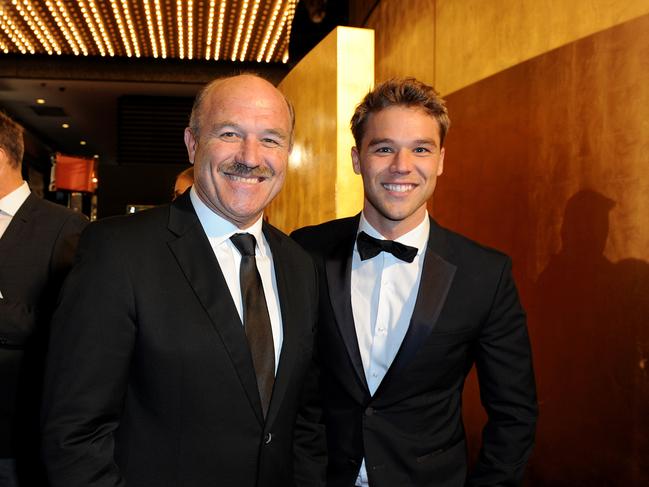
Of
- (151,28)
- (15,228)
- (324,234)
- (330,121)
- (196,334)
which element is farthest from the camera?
(151,28)

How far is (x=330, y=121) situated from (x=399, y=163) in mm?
1682

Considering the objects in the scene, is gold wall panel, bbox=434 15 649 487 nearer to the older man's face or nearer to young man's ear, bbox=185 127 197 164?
the older man's face

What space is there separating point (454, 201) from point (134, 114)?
9.77 meters

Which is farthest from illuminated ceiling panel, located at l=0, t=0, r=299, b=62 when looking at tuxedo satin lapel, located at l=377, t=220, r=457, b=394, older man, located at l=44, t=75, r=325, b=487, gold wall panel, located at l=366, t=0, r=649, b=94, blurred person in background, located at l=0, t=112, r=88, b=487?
older man, located at l=44, t=75, r=325, b=487

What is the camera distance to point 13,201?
269 cm

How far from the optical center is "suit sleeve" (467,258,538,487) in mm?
1822

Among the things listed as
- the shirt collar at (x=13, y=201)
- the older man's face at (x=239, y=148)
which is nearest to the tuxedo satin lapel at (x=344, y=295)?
the older man's face at (x=239, y=148)

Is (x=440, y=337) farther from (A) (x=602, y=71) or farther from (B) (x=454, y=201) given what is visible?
(B) (x=454, y=201)

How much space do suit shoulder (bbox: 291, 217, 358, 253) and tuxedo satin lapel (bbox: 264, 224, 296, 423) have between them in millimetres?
289

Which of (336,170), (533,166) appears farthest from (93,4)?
(533,166)

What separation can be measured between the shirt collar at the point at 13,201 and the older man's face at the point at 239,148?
4.72ft

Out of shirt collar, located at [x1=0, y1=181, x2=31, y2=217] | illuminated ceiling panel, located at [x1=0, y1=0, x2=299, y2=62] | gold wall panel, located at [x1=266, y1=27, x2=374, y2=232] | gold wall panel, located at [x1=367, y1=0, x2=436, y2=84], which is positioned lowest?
shirt collar, located at [x1=0, y1=181, x2=31, y2=217]

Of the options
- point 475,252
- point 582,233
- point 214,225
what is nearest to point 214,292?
point 214,225

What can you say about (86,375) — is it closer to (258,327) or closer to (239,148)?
(258,327)
